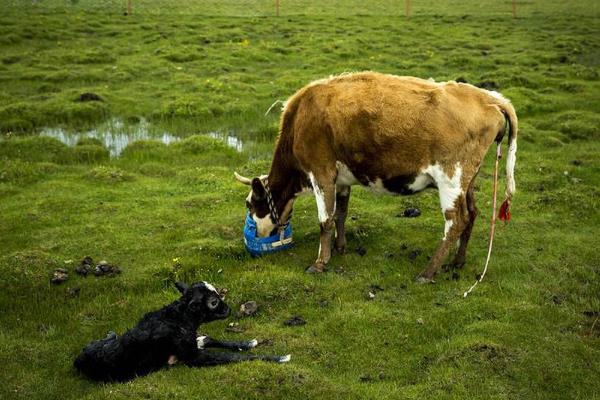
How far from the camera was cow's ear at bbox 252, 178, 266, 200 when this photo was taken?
1097cm

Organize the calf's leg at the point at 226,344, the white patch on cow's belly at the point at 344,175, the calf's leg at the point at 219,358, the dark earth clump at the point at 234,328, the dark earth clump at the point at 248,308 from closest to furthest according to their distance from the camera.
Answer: the calf's leg at the point at 219,358
the calf's leg at the point at 226,344
the dark earth clump at the point at 234,328
the dark earth clump at the point at 248,308
the white patch on cow's belly at the point at 344,175

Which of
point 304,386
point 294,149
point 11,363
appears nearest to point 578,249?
point 294,149

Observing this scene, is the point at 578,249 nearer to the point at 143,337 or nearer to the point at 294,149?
the point at 294,149

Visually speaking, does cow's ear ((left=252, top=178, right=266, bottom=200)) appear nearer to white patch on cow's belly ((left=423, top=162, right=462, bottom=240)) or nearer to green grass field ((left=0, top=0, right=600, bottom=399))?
green grass field ((left=0, top=0, right=600, bottom=399))

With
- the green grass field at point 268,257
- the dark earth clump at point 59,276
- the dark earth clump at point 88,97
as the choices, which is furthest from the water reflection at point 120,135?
the dark earth clump at point 59,276

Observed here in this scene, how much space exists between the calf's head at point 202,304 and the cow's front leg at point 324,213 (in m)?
2.69

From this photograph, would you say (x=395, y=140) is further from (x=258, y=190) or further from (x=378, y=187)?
(x=258, y=190)

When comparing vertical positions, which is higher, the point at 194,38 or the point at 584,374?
the point at 194,38

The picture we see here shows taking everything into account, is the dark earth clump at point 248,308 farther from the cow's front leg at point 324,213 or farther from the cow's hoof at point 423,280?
the cow's hoof at point 423,280

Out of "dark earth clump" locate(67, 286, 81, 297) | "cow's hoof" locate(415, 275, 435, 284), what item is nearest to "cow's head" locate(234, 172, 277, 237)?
"cow's hoof" locate(415, 275, 435, 284)

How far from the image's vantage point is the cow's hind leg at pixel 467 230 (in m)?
10.4

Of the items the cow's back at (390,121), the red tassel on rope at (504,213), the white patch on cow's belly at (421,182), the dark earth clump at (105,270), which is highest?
the cow's back at (390,121)

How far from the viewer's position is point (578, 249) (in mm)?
11406

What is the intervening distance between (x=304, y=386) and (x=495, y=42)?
2927 cm
